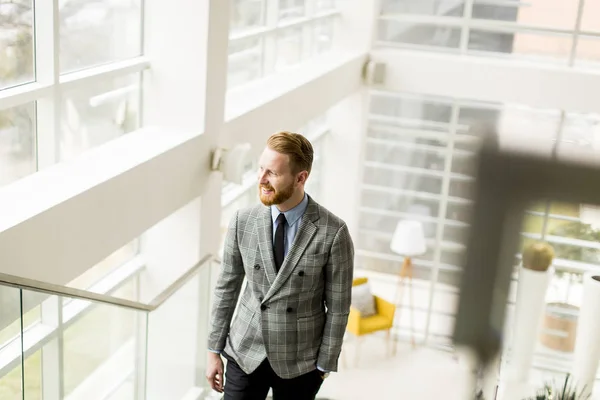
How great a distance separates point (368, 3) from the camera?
37.5 feet

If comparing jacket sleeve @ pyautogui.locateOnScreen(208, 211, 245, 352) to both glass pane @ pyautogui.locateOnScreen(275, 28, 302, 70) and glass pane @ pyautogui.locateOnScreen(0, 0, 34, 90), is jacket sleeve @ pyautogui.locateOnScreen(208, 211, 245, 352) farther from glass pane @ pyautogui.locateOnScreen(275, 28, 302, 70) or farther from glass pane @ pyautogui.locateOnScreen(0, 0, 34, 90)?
glass pane @ pyautogui.locateOnScreen(275, 28, 302, 70)

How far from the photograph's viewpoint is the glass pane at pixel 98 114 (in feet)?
18.1

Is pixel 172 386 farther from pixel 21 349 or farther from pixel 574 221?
pixel 574 221

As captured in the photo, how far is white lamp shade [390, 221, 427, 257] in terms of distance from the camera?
463 inches

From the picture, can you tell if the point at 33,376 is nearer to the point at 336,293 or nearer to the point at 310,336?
the point at 310,336

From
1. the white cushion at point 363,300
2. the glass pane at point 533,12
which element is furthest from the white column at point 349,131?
the white cushion at point 363,300

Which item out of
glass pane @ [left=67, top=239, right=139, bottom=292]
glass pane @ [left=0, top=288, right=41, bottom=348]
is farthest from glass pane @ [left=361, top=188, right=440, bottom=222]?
glass pane @ [left=0, top=288, right=41, bottom=348]

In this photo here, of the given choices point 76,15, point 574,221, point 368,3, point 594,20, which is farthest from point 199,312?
point 594,20

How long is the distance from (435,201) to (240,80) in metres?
4.90

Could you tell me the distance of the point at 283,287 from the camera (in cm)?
304

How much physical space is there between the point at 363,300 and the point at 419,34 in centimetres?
379

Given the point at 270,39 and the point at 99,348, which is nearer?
the point at 99,348

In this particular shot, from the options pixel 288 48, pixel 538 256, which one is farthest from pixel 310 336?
pixel 288 48

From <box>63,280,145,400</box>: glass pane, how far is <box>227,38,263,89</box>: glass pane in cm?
418
